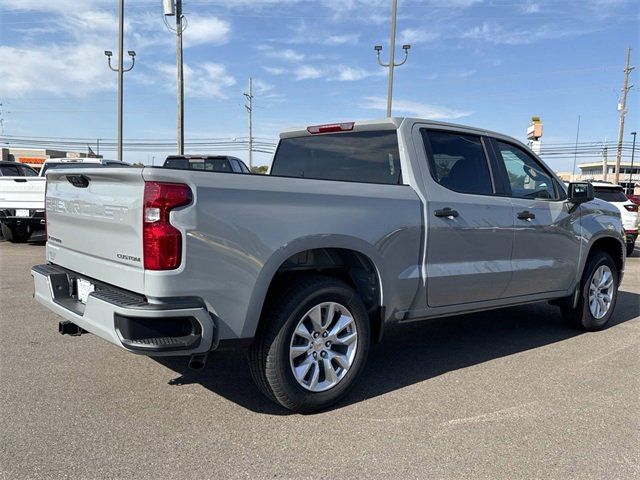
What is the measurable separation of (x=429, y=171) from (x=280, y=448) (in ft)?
7.65

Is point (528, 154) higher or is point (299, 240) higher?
point (528, 154)

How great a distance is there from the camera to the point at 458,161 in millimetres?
4578

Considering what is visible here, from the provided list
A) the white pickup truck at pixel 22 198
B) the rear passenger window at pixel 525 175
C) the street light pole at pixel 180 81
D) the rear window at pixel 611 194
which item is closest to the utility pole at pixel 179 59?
the street light pole at pixel 180 81

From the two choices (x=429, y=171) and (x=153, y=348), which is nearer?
(x=153, y=348)

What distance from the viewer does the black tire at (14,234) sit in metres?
12.5

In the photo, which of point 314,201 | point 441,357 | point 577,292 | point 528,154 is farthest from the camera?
point 577,292

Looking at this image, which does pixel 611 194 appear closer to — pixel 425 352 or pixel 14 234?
pixel 425 352

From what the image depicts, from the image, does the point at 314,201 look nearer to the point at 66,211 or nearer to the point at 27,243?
the point at 66,211

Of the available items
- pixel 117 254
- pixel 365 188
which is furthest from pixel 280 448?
pixel 365 188

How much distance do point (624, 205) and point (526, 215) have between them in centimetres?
874

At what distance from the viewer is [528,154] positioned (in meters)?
5.23

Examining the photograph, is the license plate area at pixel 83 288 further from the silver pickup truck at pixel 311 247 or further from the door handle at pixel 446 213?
the door handle at pixel 446 213

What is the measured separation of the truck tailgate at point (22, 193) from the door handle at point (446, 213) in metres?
9.51

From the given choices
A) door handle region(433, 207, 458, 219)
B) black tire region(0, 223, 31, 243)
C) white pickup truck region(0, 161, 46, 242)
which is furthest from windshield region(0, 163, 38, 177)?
door handle region(433, 207, 458, 219)
